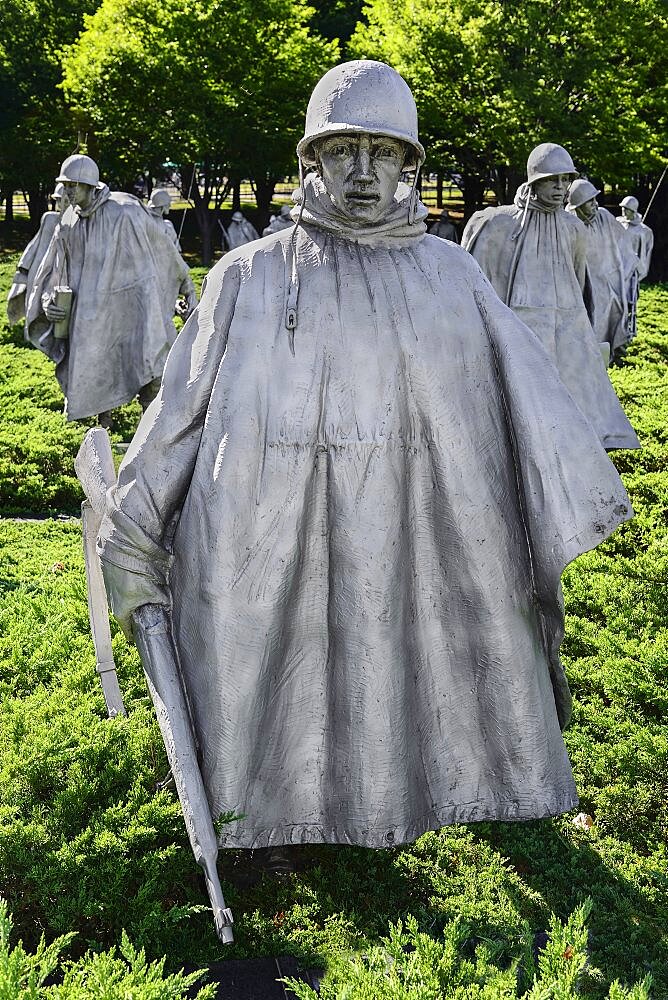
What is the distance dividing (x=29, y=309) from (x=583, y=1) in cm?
2311

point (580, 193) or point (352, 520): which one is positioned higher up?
point (352, 520)

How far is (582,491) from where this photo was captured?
3621 millimetres

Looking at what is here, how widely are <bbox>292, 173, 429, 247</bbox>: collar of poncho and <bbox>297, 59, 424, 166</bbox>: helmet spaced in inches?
7.4

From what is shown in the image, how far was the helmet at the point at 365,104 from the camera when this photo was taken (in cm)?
345

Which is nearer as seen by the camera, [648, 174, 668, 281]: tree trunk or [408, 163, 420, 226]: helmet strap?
[408, 163, 420, 226]: helmet strap

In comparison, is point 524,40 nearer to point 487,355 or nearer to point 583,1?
point 583,1

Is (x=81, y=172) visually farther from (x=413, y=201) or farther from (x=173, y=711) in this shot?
(x=173, y=711)

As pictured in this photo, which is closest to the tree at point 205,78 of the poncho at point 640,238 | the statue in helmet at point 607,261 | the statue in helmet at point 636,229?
the poncho at point 640,238

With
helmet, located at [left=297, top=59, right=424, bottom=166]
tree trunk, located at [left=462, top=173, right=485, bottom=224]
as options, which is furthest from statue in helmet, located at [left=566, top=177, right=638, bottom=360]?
tree trunk, located at [left=462, top=173, right=485, bottom=224]

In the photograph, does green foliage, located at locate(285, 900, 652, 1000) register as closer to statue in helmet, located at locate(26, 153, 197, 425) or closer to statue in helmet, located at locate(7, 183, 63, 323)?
statue in helmet, located at locate(26, 153, 197, 425)

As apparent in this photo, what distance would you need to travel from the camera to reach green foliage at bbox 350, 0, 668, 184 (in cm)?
2879

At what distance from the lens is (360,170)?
3539 millimetres

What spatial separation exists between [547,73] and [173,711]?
2859 centimetres

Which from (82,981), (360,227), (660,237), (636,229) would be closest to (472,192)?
(660,237)
